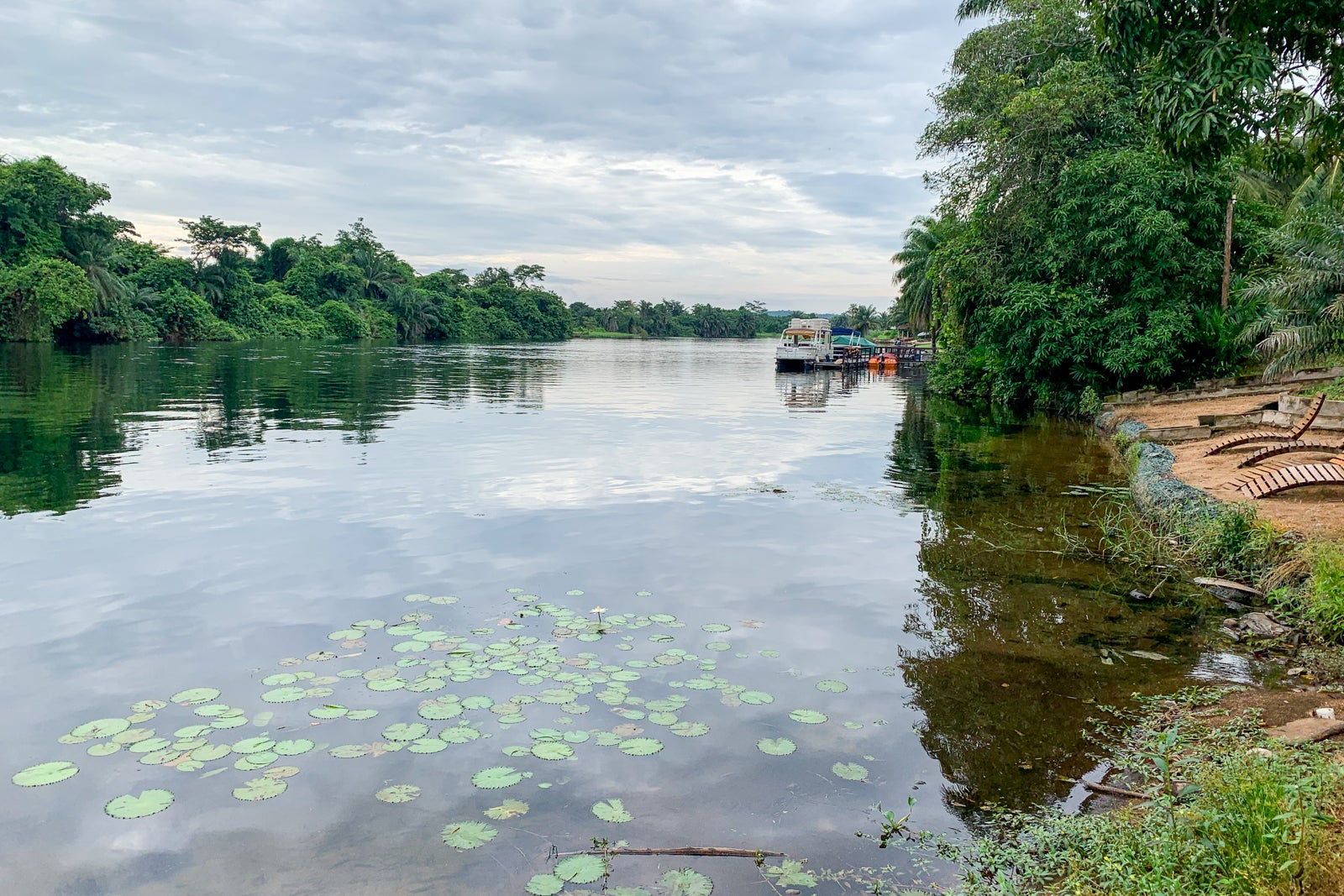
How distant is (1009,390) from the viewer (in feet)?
84.3

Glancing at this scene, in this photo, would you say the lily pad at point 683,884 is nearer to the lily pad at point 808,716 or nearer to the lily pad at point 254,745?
the lily pad at point 808,716

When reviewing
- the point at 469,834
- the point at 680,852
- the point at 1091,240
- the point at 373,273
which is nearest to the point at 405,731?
the point at 469,834

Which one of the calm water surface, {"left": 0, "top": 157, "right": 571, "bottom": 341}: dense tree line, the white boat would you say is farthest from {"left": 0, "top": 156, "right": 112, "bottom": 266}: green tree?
the calm water surface

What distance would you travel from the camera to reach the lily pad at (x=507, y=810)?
4289mm

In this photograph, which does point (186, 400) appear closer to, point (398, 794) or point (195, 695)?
point (195, 695)

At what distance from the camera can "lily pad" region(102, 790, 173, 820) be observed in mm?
4238

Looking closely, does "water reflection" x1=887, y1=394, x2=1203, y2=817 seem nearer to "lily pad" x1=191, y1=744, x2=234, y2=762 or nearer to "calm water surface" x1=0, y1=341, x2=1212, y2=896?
"calm water surface" x1=0, y1=341, x2=1212, y2=896

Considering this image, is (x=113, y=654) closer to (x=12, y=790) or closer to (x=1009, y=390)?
(x=12, y=790)

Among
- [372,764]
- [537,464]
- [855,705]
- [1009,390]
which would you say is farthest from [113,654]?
[1009,390]

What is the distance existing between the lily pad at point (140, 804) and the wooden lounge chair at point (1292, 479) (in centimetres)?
1002

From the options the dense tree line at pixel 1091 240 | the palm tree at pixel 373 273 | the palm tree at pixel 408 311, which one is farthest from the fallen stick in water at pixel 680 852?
the palm tree at pixel 373 273

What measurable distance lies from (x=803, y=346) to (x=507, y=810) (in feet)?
165

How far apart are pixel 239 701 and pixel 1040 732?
15.7 feet

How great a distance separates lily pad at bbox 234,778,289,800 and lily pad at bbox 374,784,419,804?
0.48 meters
